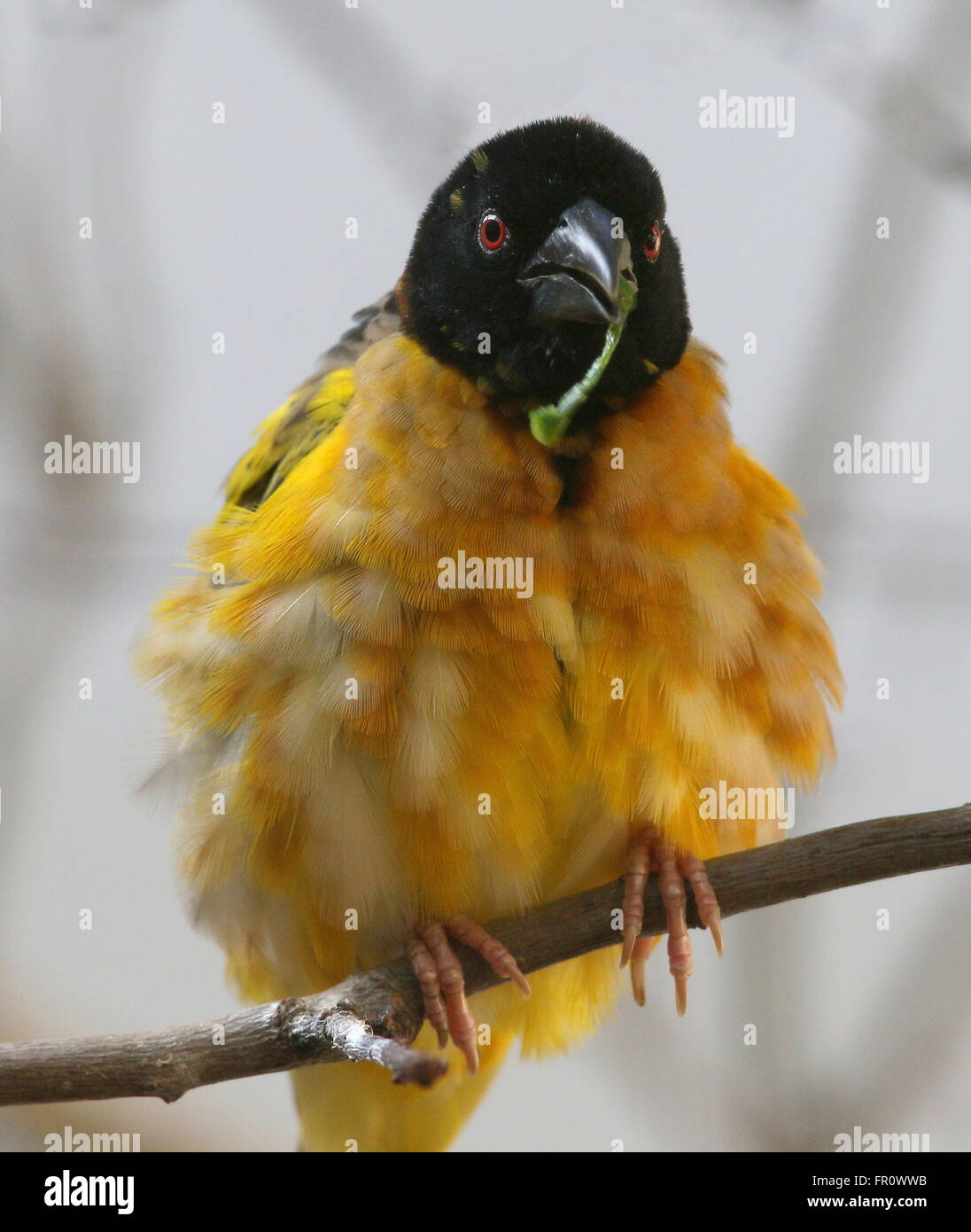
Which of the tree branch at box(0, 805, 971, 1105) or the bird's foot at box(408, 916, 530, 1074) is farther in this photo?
the bird's foot at box(408, 916, 530, 1074)

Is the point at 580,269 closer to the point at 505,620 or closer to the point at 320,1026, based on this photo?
the point at 505,620

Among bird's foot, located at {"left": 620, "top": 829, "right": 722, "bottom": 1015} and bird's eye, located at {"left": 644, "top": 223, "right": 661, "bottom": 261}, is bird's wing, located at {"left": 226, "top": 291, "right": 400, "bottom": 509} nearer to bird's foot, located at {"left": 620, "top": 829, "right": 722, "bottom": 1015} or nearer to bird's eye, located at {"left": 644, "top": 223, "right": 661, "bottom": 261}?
bird's eye, located at {"left": 644, "top": 223, "right": 661, "bottom": 261}

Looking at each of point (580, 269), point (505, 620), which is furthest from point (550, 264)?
point (505, 620)

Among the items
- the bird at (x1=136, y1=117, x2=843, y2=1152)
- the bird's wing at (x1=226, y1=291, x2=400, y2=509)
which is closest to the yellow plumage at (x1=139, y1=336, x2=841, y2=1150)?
the bird at (x1=136, y1=117, x2=843, y2=1152)

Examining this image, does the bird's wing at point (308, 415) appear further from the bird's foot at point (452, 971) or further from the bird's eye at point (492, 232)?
the bird's foot at point (452, 971)

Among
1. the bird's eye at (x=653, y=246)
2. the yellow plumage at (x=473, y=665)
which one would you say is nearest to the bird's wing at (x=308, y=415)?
the yellow plumage at (x=473, y=665)
